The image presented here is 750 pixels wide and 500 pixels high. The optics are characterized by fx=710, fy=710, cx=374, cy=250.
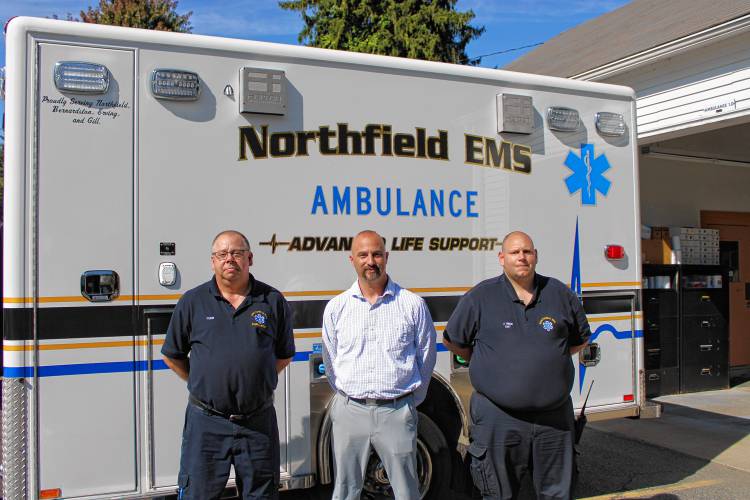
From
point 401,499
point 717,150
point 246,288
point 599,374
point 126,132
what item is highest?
point 717,150

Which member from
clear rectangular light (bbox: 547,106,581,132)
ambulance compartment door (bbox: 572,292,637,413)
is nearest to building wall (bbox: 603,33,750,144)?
clear rectangular light (bbox: 547,106,581,132)

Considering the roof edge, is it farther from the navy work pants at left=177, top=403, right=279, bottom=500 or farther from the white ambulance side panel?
the navy work pants at left=177, top=403, right=279, bottom=500

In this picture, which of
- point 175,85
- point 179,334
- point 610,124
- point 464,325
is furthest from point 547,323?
point 175,85

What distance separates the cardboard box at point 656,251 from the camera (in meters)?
9.55

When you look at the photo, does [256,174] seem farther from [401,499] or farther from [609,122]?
[609,122]

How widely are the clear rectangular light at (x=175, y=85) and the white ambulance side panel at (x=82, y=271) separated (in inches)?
5.4

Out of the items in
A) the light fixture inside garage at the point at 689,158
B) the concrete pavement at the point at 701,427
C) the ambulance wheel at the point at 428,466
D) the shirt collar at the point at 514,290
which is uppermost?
the light fixture inside garage at the point at 689,158

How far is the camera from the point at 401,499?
141 inches

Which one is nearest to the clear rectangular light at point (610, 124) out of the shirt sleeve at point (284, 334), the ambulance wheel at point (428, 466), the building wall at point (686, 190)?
the ambulance wheel at point (428, 466)

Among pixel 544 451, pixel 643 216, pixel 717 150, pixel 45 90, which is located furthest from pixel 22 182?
pixel 717 150

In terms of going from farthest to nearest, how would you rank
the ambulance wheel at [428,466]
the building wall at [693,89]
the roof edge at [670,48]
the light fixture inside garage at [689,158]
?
the light fixture inside garage at [689,158]
the building wall at [693,89]
the roof edge at [670,48]
the ambulance wheel at [428,466]

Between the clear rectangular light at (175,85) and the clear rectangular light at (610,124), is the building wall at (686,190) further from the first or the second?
the clear rectangular light at (175,85)

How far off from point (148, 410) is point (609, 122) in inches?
146

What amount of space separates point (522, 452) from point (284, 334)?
54.1 inches
